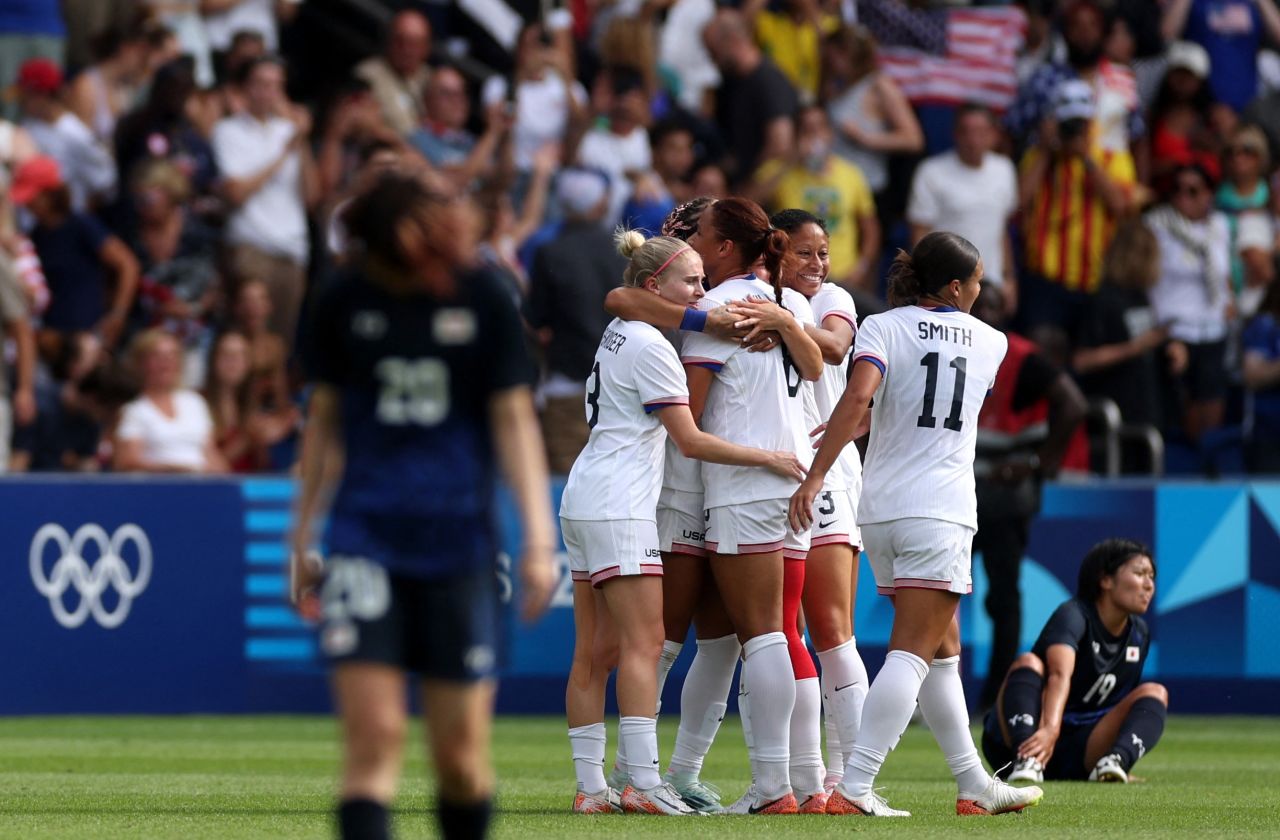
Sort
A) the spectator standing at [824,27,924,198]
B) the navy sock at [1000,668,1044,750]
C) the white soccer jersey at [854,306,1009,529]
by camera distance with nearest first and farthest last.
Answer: the white soccer jersey at [854,306,1009,529], the navy sock at [1000,668,1044,750], the spectator standing at [824,27,924,198]

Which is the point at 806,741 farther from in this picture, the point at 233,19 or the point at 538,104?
the point at 233,19

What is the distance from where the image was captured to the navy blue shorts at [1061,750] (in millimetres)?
10203

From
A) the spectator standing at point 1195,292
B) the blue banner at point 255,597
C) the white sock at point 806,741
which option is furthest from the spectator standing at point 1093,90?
the white sock at point 806,741

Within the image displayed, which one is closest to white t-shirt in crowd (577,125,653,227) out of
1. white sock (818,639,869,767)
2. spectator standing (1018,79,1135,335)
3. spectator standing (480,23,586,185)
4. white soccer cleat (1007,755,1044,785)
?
spectator standing (480,23,586,185)

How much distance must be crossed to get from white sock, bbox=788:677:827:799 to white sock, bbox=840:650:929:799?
26cm

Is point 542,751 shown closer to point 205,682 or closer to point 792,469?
point 205,682

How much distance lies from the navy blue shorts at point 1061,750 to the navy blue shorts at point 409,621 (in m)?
5.32

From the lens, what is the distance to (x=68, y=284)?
1549 cm

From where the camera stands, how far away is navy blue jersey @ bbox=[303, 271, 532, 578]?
5.26m

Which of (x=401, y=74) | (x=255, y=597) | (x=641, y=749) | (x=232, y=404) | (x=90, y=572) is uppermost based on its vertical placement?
(x=401, y=74)

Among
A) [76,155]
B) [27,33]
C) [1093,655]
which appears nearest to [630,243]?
[1093,655]

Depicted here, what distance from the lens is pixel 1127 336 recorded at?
16500 mm

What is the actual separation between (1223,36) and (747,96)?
177 inches

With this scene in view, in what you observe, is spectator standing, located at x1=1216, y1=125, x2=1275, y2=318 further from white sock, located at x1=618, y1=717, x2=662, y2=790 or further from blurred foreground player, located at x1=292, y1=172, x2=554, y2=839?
blurred foreground player, located at x1=292, y1=172, x2=554, y2=839
